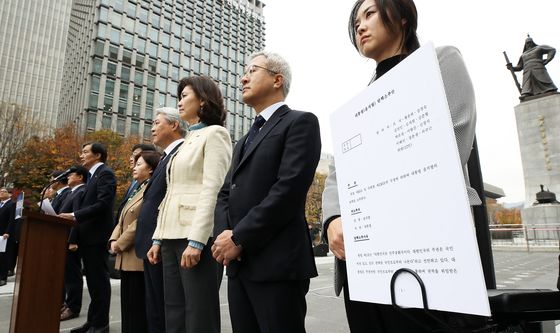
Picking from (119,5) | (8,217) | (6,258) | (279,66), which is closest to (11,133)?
(8,217)

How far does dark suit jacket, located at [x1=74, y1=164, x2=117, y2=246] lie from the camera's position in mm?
3512

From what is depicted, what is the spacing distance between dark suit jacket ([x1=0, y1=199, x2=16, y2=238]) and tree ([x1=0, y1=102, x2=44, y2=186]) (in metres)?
13.7

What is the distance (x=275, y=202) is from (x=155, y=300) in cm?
144

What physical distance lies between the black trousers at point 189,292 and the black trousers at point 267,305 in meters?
0.49

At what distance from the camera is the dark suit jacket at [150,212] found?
243 cm

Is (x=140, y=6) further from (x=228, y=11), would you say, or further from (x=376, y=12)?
(x=376, y=12)

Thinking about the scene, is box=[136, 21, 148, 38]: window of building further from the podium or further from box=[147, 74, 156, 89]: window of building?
the podium

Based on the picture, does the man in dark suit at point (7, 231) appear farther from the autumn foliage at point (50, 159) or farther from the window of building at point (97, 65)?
the window of building at point (97, 65)

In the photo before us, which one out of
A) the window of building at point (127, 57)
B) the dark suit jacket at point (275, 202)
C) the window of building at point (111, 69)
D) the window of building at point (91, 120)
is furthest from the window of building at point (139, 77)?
the dark suit jacket at point (275, 202)

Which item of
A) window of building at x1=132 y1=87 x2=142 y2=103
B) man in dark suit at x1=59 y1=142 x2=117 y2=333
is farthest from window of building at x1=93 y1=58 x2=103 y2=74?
man in dark suit at x1=59 y1=142 x2=117 y2=333

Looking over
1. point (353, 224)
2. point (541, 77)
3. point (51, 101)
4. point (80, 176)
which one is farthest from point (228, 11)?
point (353, 224)

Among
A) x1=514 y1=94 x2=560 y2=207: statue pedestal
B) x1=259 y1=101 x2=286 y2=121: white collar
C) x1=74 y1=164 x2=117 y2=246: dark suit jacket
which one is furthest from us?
x1=514 y1=94 x2=560 y2=207: statue pedestal

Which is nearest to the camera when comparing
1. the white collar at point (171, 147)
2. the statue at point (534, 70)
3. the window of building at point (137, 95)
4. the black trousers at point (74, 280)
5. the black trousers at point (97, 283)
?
the white collar at point (171, 147)

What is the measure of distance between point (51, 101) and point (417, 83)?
56.9 m
